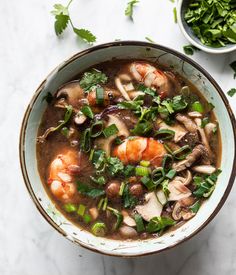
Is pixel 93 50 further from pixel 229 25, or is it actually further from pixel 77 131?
pixel 229 25

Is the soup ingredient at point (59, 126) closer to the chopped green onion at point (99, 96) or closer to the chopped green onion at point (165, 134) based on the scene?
the chopped green onion at point (99, 96)

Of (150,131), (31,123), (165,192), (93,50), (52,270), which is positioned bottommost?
(52,270)

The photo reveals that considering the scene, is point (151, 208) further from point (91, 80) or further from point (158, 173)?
point (91, 80)

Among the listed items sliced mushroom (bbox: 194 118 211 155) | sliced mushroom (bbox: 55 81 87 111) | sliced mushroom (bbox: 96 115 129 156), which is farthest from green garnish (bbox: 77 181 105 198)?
sliced mushroom (bbox: 194 118 211 155)

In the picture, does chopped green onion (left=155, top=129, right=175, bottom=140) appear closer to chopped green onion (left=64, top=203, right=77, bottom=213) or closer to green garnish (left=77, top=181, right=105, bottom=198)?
green garnish (left=77, top=181, right=105, bottom=198)

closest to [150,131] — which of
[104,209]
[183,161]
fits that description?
[183,161]
